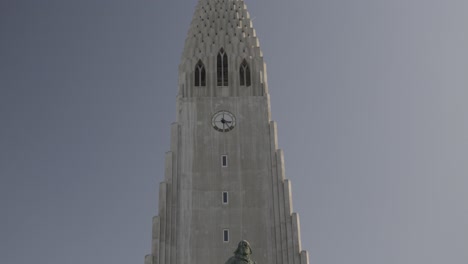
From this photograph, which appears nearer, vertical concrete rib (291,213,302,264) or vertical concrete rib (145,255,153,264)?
vertical concrete rib (145,255,153,264)

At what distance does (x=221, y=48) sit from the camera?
55.0 meters

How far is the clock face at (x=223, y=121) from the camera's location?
51281mm

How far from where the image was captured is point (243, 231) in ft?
155

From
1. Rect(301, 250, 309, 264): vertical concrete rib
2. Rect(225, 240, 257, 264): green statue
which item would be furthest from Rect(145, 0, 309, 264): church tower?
Rect(225, 240, 257, 264): green statue

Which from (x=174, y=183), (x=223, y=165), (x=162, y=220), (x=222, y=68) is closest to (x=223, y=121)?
(x=223, y=165)

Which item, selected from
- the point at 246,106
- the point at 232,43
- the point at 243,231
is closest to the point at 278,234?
the point at 243,231

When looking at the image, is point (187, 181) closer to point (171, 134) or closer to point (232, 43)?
point (171, 134)

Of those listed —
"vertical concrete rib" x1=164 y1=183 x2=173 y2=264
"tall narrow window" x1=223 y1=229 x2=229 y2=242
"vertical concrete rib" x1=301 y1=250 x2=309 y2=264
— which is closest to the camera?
"vertical concrete rib" x1=301 y1=250 x2=309 y2=264

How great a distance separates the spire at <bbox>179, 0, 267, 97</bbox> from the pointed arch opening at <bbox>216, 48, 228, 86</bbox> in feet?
0.28

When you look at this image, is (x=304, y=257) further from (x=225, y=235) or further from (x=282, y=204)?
(x=225, y=235)

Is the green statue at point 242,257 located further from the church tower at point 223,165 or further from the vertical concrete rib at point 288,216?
the vertical concrete rib at point 288,216

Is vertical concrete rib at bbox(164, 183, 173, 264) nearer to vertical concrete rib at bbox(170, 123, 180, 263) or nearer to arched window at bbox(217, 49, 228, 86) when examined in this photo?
vertical concrete rib at bbox(170, 123, 180, 263)

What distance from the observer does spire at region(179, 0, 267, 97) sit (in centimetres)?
5319

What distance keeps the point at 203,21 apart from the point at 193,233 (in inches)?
731
